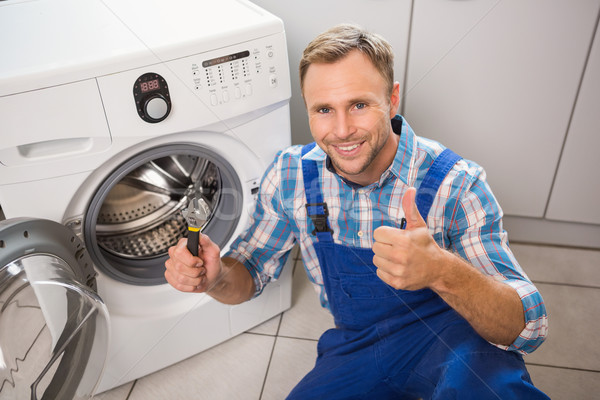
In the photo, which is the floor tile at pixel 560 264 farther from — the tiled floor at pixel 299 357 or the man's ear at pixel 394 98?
the man's ear at pixel 394 98

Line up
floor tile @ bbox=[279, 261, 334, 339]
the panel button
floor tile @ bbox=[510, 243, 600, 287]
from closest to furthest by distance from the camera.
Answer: the panel button < floor tile @ bbox=[279, 261, 334, 339] < floor tile @ bbox=[510, 243, 600, 287]

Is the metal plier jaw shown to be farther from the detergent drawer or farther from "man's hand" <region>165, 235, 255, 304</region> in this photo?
the detergent drawer

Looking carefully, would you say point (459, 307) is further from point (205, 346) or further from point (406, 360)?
point (205, 346)

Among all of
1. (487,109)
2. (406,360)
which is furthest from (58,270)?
(487,109)

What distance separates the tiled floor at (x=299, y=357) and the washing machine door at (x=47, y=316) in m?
0.39

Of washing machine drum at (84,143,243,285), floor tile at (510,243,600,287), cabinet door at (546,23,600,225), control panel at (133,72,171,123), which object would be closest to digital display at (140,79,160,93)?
control panel at (133,72,171,123)

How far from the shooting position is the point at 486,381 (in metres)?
0.94

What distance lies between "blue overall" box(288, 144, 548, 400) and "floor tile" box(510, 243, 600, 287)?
75 cm

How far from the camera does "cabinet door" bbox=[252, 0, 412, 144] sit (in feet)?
4.67

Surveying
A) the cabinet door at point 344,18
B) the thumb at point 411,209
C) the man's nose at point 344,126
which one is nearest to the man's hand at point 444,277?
the thumb at point 411,209

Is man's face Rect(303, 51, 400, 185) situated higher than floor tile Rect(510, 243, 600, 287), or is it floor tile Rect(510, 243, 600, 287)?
man's face Rect(303, 51, 400, 185)

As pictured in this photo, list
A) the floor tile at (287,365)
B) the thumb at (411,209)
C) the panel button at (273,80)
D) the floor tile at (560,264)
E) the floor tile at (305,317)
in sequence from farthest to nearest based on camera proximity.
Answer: the floor tile at (560,264), the floor tile at (305,317), the floor tile at (287,365), the panel button at (273,80), the thumb at (411,209)

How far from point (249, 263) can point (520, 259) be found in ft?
3.27

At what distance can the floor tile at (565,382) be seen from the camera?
4.34 ft
